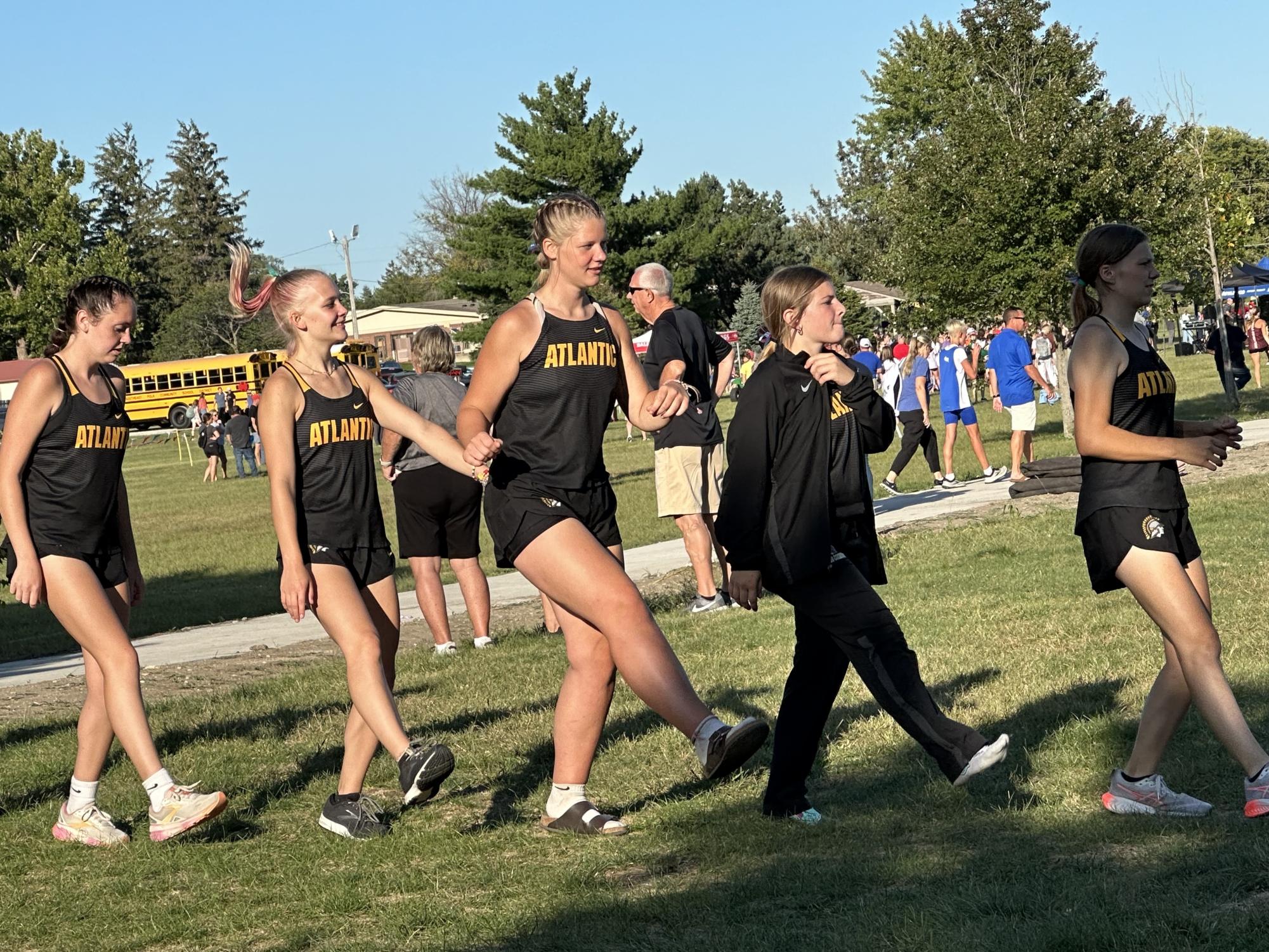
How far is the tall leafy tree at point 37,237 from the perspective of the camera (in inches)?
Result: 2564

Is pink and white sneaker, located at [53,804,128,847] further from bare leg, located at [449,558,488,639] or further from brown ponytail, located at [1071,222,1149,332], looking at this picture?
bare leg, located at [449,558,488,639]

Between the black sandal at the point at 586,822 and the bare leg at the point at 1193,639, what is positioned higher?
the bare leg at the point at 1193,639

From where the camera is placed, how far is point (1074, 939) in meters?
3.89

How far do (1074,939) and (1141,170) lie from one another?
23.7 meters

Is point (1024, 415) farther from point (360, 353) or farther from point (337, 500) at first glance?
point (360, 353)

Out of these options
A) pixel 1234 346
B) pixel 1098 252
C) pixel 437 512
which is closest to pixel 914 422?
pixel 437 512

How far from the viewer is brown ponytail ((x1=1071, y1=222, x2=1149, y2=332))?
5.05 m

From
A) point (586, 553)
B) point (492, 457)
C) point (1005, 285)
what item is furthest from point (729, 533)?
point (1005, 285)

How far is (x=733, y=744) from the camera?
16.0 ft

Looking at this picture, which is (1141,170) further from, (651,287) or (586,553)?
(586,553)

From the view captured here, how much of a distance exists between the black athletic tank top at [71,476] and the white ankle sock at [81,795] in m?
0.90

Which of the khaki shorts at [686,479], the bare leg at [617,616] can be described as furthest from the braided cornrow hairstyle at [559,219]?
the khaki shorts at [686,479]

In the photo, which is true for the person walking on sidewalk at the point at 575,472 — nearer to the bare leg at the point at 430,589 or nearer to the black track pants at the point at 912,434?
the bare leg at the point at 430,589

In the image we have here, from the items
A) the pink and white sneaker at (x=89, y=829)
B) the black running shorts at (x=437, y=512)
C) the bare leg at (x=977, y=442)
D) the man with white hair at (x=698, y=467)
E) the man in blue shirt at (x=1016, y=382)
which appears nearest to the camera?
the pink and white sneaker at (x=89, y=829)
